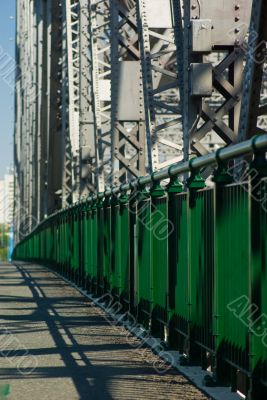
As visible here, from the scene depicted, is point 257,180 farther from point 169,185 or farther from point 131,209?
point 131,209

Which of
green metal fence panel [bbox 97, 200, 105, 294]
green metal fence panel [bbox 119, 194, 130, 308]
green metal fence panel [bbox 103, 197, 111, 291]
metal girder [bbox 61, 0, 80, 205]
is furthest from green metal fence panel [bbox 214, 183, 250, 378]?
metal girder [bbox 61, 0, 80, 205]

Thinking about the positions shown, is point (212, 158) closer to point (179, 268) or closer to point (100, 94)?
point (179, 268)

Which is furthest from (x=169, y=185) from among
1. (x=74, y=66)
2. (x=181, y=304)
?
(x=74, y=66)

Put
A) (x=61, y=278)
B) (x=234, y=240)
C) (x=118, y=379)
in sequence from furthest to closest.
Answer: (x=61, y=278) < (x=118, y=379) < (x=234, y=240)

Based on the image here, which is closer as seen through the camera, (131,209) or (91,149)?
(131,209)

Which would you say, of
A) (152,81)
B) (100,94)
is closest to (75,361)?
(152,81)

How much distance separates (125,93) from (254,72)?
11.9 meters

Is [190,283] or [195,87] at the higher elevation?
[195,87]

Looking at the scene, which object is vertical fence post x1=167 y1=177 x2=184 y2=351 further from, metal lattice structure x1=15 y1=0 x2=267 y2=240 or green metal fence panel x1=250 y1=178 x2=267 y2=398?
green metal fence panel x1=250 y1=178 x2=267 y2=398

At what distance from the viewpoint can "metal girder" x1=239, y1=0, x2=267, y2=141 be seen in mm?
8347

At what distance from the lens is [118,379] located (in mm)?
8211

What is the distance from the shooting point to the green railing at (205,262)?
261 inches

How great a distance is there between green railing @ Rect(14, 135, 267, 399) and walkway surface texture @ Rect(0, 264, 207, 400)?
0.29 meters

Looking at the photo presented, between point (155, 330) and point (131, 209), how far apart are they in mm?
1979
